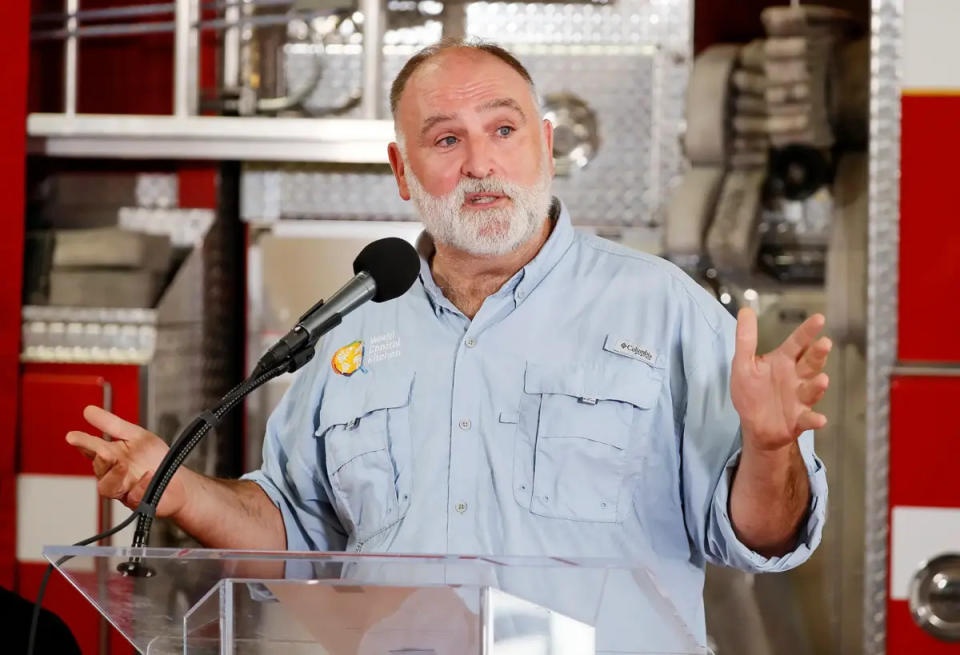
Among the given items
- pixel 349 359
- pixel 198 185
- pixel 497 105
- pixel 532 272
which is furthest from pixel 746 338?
pixel 198 185

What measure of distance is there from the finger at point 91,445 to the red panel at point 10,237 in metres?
1.72

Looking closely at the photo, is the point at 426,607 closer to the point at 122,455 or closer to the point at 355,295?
the point at 355,295

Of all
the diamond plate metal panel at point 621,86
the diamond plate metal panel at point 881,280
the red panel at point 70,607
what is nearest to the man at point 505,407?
the diamond plate metal panel at point 881,280

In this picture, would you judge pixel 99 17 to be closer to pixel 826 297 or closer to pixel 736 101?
pixel 736 101

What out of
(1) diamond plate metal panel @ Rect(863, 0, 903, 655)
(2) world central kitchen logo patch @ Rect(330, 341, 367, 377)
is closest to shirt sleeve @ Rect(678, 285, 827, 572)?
(2) world central kitchen logo patch @ Rect(330, 341, 367, 377)

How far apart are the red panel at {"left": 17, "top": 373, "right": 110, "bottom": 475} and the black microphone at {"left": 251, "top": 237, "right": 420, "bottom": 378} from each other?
192 centimetres

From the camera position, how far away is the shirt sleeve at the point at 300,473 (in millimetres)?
2312

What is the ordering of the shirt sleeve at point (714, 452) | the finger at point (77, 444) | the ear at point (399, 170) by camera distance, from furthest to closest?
the ear at point (399, 170) → the shirt sleeve at point (714, 452) → the finger at point (77, 444)

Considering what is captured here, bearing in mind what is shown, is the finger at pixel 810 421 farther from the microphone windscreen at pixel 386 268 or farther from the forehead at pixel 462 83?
the forehead at pixel 462 83

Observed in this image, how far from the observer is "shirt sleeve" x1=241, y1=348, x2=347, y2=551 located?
2312 mm

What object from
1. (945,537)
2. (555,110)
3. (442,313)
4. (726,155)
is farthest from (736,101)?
(442,313)

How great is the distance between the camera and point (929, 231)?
2.98 metres

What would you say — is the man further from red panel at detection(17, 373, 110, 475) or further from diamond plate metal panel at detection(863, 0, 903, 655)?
red panel at detection(17, 373, 110, 475)

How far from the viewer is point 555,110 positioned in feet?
12.5
